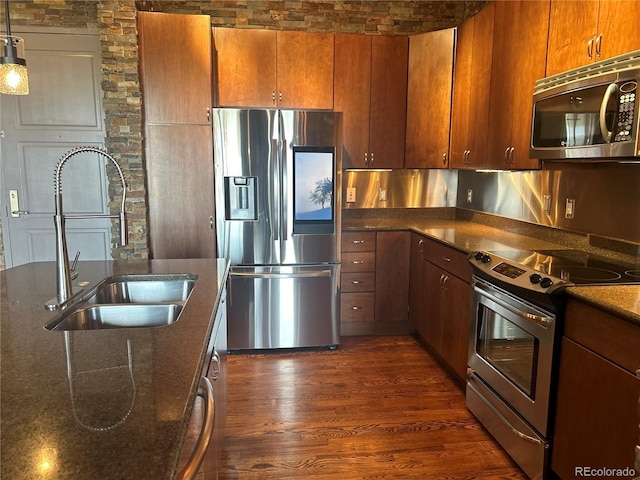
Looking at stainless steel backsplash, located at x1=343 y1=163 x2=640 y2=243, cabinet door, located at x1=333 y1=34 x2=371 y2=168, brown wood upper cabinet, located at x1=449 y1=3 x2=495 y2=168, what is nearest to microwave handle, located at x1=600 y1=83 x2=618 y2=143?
stainless steel backsplash, located at x1=343 y1=163 x2=640 y2=243

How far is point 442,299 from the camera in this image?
3150mm

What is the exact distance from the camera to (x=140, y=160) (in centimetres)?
328

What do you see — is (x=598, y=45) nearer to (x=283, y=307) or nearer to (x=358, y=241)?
(x=358, y=241)

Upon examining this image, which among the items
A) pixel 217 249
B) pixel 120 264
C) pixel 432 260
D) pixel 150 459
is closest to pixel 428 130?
pixel 432 260

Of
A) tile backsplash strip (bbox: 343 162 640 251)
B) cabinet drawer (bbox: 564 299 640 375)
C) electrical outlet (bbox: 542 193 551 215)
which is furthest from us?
electrical outlet (bbox: 542 193 551 215)

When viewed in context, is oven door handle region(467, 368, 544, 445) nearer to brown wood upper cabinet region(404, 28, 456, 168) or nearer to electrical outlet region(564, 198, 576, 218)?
electrical outlet region(564, 198, 576, 218)

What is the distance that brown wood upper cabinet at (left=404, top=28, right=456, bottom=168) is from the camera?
3.64 meters

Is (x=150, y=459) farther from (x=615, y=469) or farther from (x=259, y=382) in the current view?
(x=259, y=382)

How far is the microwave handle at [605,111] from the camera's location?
72.5 inches

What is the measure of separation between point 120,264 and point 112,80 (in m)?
1.66

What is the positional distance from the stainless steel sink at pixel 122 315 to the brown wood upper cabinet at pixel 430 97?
270 cm

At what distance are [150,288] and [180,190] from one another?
157cm

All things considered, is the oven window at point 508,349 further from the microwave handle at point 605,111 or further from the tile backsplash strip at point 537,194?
the microwave handle at point 605,111

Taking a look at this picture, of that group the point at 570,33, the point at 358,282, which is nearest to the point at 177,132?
the point at 358,282
